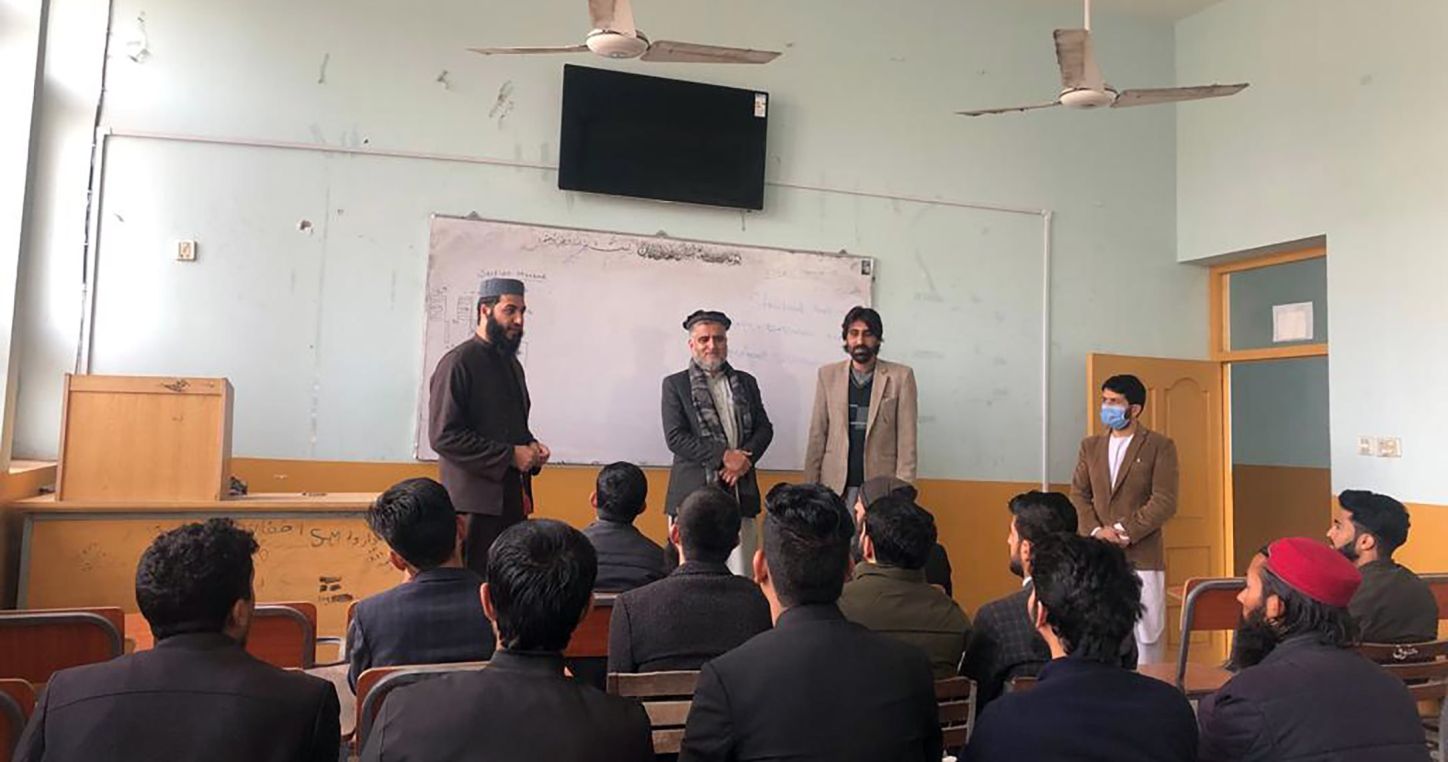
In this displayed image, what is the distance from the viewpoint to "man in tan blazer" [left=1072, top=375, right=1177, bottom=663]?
470 centimetres

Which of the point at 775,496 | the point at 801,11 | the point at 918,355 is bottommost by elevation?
the point at 775,496

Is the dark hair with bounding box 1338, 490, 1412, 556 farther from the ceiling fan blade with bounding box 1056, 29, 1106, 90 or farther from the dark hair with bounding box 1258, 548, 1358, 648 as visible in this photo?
the ceiling fan blade with bounding box 1056, 29, 1106, 90

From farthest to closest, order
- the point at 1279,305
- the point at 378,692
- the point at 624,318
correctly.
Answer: the point at 1279,305, the point at 624,318, the point at 378,692

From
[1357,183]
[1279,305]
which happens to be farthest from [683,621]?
[1279,305]

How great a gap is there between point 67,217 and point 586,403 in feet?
8.44

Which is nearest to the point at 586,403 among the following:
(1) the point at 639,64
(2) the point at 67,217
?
(1) the point at 639,64

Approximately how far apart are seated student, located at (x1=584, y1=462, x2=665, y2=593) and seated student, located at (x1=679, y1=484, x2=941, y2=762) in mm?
1141

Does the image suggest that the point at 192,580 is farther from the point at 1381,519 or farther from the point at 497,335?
the point at 1381,519

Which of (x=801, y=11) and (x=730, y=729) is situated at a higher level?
(x=801, y=11)

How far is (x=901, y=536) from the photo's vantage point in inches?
90.9

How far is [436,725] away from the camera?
132 centimetres

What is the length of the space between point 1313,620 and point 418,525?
6.06 ft

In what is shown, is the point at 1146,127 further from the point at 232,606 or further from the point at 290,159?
the point at 232,606

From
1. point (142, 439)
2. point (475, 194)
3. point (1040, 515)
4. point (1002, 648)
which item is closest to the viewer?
point (1002, 648)
